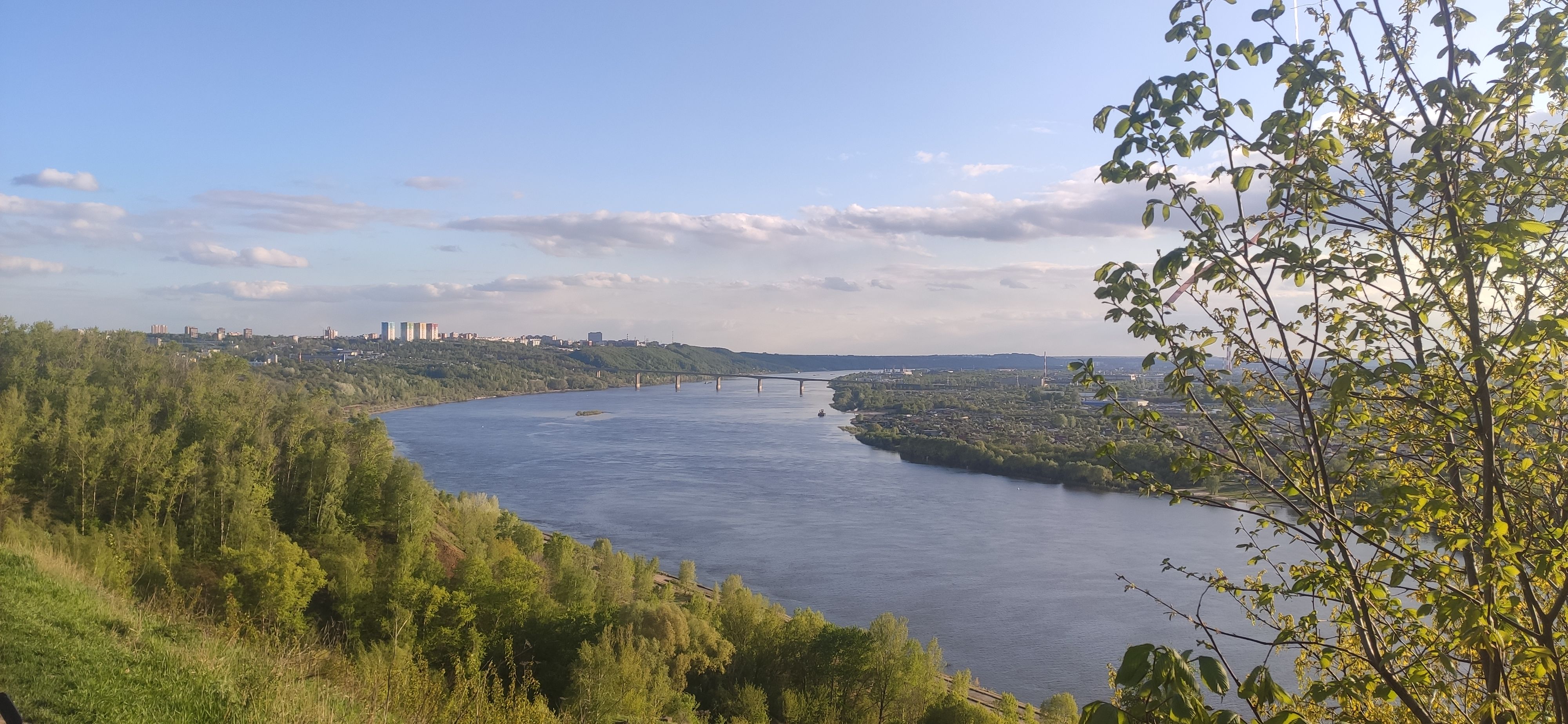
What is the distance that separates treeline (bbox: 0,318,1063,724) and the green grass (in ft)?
3.81

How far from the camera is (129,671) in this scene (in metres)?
2.59

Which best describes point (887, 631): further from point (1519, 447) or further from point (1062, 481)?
point (1062, 481)

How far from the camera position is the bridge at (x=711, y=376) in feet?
185

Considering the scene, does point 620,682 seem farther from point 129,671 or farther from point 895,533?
point 895,533

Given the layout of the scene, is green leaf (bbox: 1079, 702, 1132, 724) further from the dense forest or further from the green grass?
the green grass

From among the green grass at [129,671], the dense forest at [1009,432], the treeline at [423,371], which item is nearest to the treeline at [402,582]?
the green grass at [129,671]

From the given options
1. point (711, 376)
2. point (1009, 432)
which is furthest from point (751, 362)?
point (1009, 432)

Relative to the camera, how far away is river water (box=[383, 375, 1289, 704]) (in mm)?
9141

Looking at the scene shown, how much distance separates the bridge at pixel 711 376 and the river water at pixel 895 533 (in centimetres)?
3077

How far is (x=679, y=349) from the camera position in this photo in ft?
238

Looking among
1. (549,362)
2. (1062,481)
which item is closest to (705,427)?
(1062,481)

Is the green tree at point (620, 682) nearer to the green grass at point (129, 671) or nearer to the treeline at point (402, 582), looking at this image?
the treeline at point (402, 582)

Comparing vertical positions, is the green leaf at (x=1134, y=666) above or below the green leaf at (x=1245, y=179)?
below

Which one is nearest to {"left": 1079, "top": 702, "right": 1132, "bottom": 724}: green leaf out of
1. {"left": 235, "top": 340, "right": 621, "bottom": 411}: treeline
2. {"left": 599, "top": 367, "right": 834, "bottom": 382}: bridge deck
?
{"left": 235, "top": 340, "right": 621, "bottom": 411}: treeline
